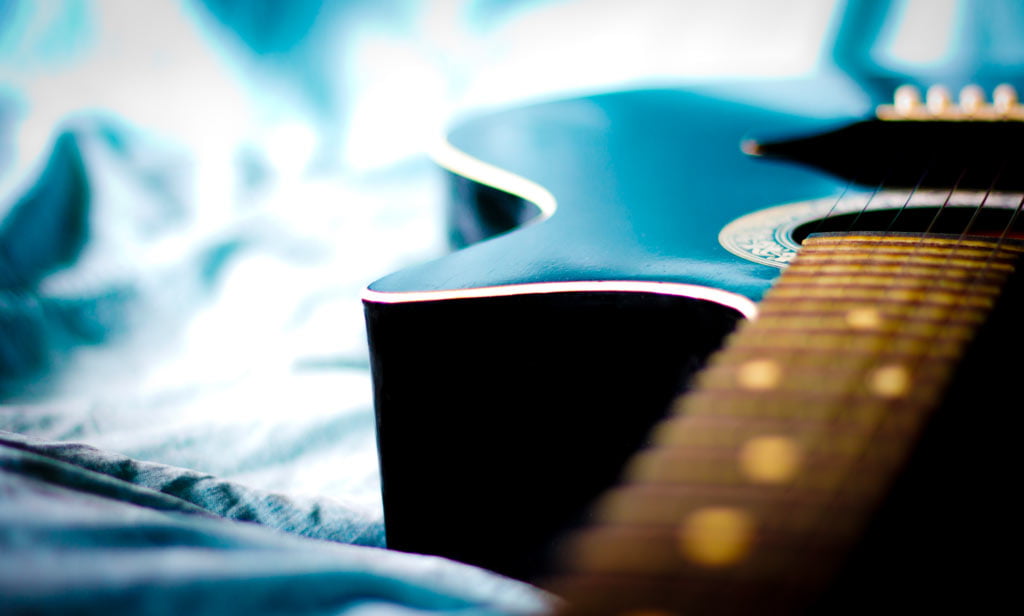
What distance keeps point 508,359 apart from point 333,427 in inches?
13.3

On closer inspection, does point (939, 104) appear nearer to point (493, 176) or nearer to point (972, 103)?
point (972, 103)

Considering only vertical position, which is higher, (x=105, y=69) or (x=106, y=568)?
(x=105, y=69)

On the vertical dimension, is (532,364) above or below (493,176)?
below

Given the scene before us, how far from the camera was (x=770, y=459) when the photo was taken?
278 millimetres

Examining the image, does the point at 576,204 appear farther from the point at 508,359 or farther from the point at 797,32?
the point at 797,32

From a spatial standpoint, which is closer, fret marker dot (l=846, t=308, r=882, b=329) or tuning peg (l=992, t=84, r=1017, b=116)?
fret marker dot (l=846, t=308, r=882, b=329)

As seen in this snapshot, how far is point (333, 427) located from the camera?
76cm

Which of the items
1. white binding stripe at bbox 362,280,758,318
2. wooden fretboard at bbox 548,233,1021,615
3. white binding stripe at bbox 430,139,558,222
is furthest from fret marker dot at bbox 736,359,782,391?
white binding stripe at bbox 430,139,558,222

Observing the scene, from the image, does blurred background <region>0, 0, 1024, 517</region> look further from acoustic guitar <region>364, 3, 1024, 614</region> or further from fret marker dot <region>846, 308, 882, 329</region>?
fret marker dot <region>846, 308, 882, 329</region>

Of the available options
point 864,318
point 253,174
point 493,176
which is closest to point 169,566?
point 864,318

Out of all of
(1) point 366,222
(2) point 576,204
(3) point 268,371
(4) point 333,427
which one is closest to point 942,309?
(2) point 576,204

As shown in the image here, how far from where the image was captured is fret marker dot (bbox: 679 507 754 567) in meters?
0.24

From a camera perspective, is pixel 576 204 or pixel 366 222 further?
pixel 366 222

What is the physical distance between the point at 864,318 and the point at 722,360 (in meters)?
0.08
